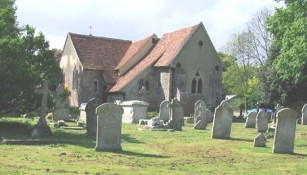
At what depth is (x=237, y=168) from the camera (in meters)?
14.0

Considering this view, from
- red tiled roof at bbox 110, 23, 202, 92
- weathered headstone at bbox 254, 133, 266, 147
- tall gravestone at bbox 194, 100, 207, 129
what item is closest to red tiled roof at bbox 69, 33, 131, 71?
red tiled roof at bbox 110, 23, 202, 92

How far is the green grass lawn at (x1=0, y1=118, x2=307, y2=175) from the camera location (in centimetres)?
1298

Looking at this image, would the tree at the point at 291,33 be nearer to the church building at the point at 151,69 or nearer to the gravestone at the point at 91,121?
the gravestone at the point at 91,121

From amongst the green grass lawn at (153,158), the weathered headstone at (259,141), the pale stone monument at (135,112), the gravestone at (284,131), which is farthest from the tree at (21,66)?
the gravestone at (284,131)

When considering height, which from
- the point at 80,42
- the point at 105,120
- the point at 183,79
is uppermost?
the point at 80,42

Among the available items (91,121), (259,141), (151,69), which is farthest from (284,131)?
(151,69)

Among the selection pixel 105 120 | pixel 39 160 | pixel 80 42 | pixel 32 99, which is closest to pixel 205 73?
pixel 80 42

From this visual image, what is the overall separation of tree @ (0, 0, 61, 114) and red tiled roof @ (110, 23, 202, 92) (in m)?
21.6

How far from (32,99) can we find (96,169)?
13039 millimetres

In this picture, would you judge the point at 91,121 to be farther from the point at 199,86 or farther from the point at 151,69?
the point at 199,86

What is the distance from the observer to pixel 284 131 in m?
18.2

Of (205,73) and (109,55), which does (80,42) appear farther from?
(205,73)

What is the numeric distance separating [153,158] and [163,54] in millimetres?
35839

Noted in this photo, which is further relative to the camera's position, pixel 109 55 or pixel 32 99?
pixel 109 55
